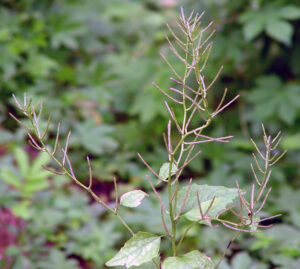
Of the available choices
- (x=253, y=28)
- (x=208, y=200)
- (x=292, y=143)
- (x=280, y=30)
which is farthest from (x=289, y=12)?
(x=208, y=200)

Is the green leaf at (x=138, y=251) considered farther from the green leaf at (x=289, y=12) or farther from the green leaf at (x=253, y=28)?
the green leaf at (x=289, y=12)

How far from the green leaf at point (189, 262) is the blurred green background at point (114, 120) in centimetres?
100

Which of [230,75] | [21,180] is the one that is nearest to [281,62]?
[230,75]

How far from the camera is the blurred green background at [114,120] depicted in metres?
2.18

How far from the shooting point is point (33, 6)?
11.0 feet

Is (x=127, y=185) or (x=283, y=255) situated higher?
(x=283, y=255)

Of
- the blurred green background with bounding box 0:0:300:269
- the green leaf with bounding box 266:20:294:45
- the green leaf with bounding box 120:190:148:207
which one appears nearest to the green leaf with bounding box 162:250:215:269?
the green leaf with bounding box 120:190:148:207

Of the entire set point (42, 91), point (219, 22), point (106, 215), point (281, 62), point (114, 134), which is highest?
point (219, 22)

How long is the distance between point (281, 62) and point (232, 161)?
805 millimetres

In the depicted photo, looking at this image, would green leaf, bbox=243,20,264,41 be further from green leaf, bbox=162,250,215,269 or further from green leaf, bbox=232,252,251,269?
green leaf, bbox=162,250,215,269

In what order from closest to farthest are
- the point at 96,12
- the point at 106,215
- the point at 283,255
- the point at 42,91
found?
1. the point at 283,255
2. the point at 106,215
3. the point at 42,91
4. the point at 96,12

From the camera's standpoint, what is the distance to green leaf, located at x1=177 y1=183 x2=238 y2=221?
1004mm

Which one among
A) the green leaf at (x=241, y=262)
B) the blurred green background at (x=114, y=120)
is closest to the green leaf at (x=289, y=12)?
the blurred green background at (x=114, y=120)

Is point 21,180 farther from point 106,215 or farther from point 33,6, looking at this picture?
point 33,6
